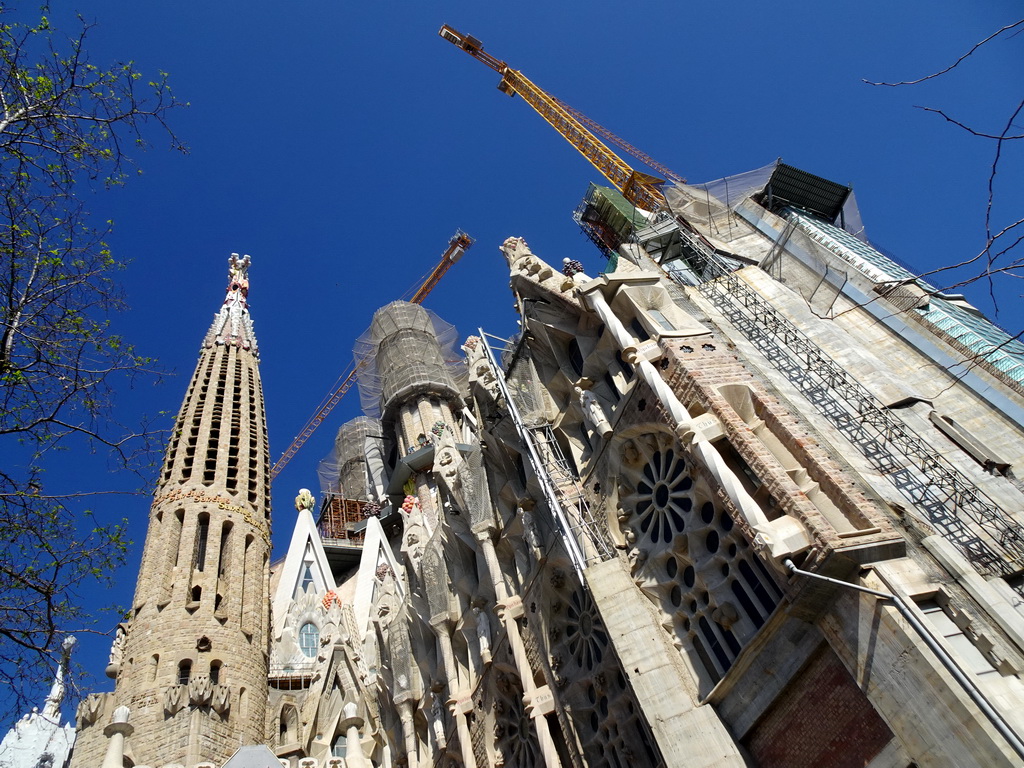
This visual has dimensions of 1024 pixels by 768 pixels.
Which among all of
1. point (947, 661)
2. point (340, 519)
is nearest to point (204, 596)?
point (947, 661)

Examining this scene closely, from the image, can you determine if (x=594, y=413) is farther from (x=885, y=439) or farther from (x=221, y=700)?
(x=221, y=700)

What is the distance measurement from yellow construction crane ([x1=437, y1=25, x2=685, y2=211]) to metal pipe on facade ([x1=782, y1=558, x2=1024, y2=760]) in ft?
101

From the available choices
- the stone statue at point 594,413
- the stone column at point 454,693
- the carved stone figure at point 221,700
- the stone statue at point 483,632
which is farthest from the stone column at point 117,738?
the stone statue at point 594,413

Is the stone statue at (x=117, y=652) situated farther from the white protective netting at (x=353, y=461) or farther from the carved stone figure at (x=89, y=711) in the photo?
the white protective netting at (x=353, y=461)

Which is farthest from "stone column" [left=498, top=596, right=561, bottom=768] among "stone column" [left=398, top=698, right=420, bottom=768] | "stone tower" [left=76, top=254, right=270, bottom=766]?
Answer: "stone tower" [left=76, top=254, right=270, bottom=766]

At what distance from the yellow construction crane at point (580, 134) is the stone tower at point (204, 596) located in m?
20.9

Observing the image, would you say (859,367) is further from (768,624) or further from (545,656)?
(545,656)

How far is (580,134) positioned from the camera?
48281mm

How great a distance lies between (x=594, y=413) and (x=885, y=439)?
4.68 meters

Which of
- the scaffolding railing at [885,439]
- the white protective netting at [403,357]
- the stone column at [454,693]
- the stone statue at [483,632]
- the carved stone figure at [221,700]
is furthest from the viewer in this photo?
the white protective netting at [403,357]

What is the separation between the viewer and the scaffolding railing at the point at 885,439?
9.52 metres

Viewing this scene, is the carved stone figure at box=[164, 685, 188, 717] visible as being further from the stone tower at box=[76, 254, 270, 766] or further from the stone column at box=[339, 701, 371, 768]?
the stone column at box=[339, 701, 371, 768]

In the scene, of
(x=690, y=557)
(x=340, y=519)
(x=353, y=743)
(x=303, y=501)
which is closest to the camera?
(x=690, y=557)

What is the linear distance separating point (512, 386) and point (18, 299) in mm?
10747
